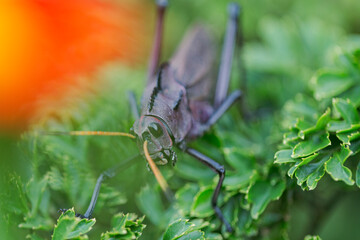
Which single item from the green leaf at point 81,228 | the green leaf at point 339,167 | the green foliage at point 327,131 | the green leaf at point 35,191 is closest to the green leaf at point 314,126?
the green foliage at point 327,131

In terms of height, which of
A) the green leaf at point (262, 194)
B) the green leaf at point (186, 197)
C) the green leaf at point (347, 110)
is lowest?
the green leaf at point (262, 194)

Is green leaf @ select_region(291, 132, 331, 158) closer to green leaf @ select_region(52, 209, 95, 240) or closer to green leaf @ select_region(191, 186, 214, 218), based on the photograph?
green leaf @ select_region(191, 186, 214, 218)

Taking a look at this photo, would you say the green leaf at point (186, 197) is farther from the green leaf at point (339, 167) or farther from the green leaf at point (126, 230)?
the green leaf at point (339, 167)

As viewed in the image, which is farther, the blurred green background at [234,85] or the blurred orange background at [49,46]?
the blurred orange background at [49,46]

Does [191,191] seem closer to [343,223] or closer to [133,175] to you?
[133,175]

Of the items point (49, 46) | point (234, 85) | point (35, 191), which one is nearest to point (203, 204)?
point (35, 191)

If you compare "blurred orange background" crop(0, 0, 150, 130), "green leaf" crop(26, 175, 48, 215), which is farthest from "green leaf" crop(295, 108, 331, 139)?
"blurred orange background" crop(0, 0, 150, 130)
